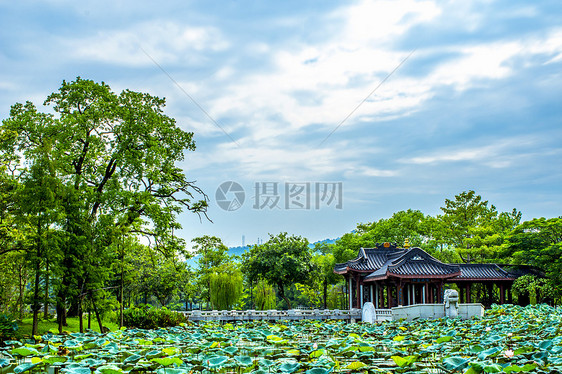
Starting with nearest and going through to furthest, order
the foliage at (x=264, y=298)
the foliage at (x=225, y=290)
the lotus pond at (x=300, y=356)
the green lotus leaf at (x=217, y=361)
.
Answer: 1. the lotus pond at (x=300, y=356)
2. the green lotus leaf at (x=217, y=361)
3. the foliage at (x=225, y=290)
4. the foliage at (x=264, y=298)

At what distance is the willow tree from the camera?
15.5 metres

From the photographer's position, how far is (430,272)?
77.3ft

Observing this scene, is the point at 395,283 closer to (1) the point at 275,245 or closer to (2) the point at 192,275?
(1) the point at 275,245

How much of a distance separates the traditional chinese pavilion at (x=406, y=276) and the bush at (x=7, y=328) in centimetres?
1554

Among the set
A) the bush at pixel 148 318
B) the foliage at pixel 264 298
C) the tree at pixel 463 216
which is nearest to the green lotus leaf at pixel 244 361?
the bush at pixel 148 318

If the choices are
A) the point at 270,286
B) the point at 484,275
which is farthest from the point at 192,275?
the point at 484,275

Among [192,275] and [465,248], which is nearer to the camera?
[192,275]

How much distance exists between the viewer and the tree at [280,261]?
97.6 feet

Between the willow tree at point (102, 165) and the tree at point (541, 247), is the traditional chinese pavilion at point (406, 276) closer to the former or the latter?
the tree at point (541, 247)

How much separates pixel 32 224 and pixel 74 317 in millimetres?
7675

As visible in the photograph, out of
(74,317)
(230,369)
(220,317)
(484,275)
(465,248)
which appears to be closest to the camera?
(230,369)

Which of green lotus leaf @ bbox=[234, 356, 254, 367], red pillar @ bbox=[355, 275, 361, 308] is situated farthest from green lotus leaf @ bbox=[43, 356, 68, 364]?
red pillar @ bbox=[355, 275, 361, 308]

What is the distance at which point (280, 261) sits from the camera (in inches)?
1168

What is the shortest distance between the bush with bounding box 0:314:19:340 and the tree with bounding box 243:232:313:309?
58.2 feet
